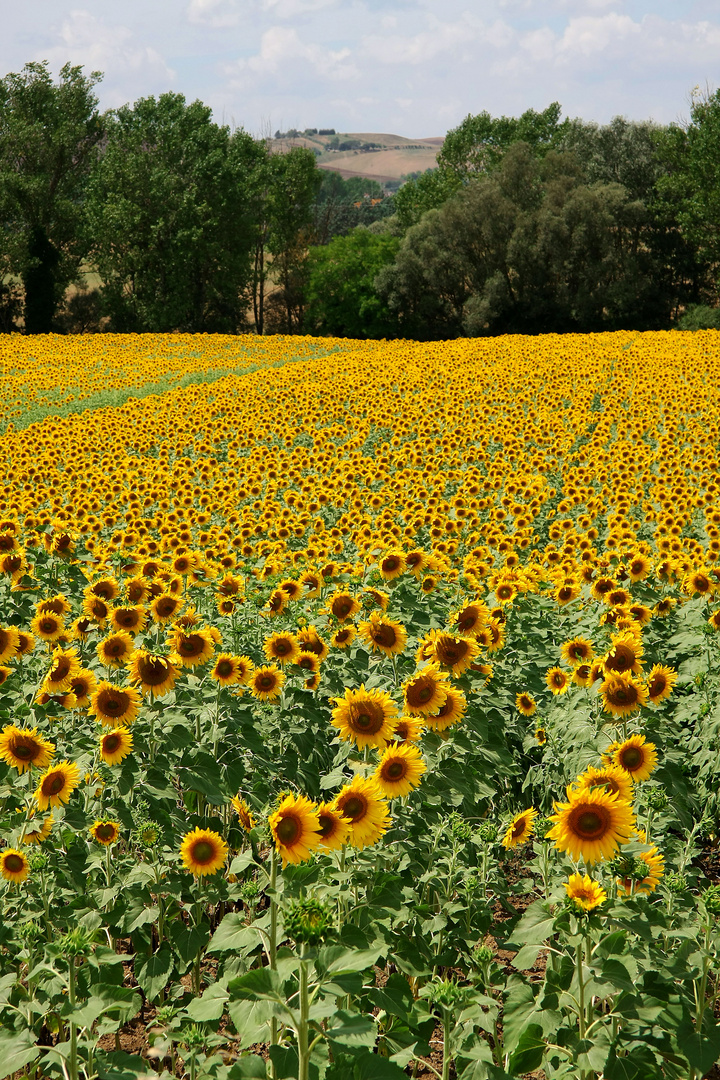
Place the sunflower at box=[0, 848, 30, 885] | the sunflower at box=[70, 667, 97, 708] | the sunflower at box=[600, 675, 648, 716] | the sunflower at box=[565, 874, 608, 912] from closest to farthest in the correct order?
the sunflower at box=[565, 874, 608, 912] < the sunflower at box=[0, 848, 30, 885] < the sunflower at box=[600, 675, 648, 716] < the sunflower at box=[70, 667, 97, 708]

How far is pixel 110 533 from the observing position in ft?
30.2

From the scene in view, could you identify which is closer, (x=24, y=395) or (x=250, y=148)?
(x=24, y=395)

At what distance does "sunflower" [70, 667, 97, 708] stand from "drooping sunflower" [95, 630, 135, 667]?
0.91 feet

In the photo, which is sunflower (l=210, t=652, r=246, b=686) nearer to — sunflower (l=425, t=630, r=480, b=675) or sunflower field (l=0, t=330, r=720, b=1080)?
sunflower field (l=0, t=330, r=720, b=1080)

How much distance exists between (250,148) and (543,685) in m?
65.3

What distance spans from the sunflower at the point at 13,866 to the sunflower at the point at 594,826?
2168 millimetres

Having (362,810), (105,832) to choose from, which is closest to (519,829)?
(362,810)

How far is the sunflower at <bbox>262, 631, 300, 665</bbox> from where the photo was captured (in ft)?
15.6

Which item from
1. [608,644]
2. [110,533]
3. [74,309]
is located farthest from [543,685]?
[74,309]

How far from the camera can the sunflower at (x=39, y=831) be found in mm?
3605

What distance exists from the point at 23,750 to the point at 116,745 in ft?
1.50

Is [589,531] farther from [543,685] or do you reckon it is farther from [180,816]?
[180,816]

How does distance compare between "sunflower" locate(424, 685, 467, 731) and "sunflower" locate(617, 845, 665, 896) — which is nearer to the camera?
"sunflower" locate(617, 845, 665, 896)

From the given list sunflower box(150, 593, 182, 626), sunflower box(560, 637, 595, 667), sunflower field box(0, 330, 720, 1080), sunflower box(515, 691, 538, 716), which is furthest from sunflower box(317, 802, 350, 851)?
sunflower box(515, 691, 538, 716)
